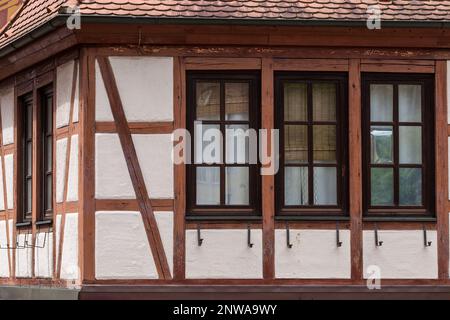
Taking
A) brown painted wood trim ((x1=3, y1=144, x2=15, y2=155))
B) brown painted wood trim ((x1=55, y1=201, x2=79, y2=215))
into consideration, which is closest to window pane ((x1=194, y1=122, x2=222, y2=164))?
brown painted wood trim ((x1=55, y1=201, x2=79, y2=215))

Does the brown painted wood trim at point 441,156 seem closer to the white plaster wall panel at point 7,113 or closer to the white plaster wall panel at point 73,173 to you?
the white plaster wall panel at point 73,173

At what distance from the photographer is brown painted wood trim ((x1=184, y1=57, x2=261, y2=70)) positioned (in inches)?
659

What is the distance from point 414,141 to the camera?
1709 cm

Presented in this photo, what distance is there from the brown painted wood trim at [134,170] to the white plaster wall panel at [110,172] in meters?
0.06

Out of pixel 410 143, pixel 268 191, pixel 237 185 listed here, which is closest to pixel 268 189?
pixel 268 191

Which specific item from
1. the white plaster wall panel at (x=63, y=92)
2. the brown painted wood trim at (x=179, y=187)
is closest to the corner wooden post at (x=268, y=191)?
the brown painted wood trim at (x=179, y=187)

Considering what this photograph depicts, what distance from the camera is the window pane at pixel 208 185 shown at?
1680cm

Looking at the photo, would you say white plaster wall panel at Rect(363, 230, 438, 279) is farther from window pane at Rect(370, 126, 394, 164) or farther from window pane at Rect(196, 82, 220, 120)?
window pane at Rect(196, 82, 220, 120)

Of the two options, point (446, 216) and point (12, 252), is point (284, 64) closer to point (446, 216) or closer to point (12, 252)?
point (446, 216)

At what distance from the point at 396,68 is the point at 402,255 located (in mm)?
1982

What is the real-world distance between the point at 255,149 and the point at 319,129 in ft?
2.37

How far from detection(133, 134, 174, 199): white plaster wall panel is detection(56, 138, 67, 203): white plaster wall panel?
3.25ft

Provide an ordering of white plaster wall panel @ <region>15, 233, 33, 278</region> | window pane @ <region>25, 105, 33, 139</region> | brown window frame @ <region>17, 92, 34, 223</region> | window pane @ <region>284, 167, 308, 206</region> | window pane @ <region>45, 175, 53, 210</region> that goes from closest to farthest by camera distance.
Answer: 1. window pane @ <region>284, 167, 308, 206</region>
2. window pane @ <region>45, 175, 53, 210</region>
3. white plaster wall panel @ <region>15, 233, 33, 278</region>
4. window pane @ <region>25, 105, 33, 139</region>
5. brown window frame @ <region>17, 92, 34, 223</region>

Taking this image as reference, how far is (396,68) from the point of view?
17.0m
